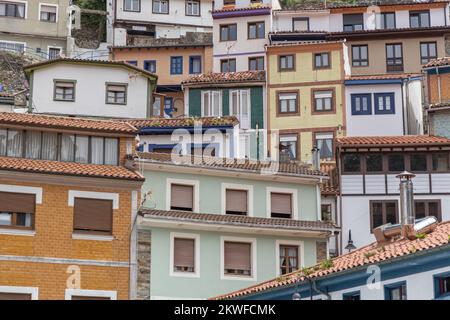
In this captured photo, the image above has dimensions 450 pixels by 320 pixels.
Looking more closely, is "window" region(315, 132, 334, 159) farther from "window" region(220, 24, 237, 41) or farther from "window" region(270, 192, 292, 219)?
"window" region(270, 192, 292, 219)

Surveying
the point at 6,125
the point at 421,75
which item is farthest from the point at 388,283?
the point at 421,75

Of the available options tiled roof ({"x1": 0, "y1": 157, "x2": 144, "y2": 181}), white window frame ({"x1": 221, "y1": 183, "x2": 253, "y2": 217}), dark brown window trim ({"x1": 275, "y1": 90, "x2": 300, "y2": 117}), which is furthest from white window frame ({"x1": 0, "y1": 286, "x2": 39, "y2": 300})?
dark brown window trim ({"x1": 275, "y1": 90, "x2": 300, "y2": 117})

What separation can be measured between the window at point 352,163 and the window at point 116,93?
12.6 metres

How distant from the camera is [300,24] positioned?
241 feet

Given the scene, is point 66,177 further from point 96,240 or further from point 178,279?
point 178,279

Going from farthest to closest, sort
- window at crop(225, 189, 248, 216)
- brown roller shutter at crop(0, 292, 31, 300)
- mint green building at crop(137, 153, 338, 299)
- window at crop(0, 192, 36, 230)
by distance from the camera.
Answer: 1. window at crop(225, 189, 248, 216)
2. mint green building at crop(137, 153, 338, 299)
3. window at crop(0, 192, 36, 230)
4. brown roller shutter at crop(0, 292, 31, 300)

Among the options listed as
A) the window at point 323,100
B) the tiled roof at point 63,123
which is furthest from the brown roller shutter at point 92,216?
the window at point 323,100

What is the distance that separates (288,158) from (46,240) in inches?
605

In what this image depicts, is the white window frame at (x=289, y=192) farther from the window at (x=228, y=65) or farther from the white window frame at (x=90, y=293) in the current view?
the window at (x=228, y=65)

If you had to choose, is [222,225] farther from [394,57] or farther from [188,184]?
[394,57]

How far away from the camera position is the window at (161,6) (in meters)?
86.1

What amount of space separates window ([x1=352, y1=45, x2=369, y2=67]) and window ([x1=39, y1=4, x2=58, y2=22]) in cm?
2624

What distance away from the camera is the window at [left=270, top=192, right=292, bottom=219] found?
44188 millimetres
